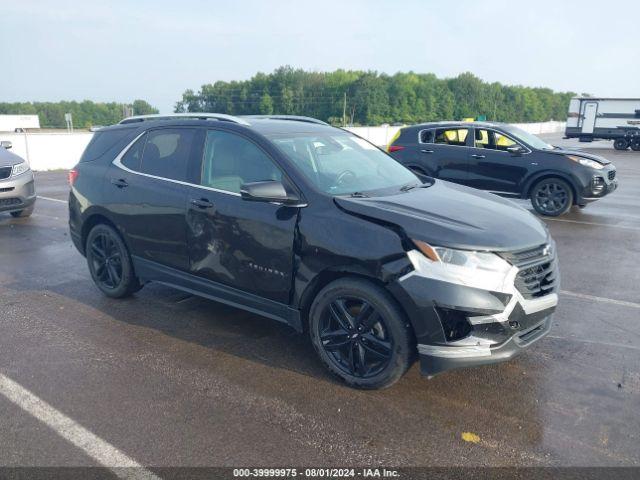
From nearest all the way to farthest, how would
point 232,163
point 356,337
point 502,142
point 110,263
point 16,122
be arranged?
point 356,337 → point 232,163 → point 110,263 → point 502,142 → point 16,122

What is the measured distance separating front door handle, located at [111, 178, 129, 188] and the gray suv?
5356 mm

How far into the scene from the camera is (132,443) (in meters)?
3.12

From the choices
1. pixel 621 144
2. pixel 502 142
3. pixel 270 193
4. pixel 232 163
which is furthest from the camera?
pixel 621 144

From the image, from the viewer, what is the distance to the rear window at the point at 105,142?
5.38 metres

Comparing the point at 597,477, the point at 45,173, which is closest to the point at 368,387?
the point at 597,477

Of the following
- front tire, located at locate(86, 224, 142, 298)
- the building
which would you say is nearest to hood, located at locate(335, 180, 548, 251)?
front tire, located at locate(86, 224, 142, 298)

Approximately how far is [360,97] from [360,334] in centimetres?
9127

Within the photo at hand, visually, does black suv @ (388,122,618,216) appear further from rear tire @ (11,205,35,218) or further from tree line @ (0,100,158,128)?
tree line @ (0,100,158,128)

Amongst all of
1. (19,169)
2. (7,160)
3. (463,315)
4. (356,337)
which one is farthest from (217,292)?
(7,160)

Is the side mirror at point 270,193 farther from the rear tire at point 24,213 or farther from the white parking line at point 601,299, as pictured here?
the rear tire at point 24,213

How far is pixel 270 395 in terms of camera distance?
3664 millimetres

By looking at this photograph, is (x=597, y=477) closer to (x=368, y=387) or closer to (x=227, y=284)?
(x=368, y=387)

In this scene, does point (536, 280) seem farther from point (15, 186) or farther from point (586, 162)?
point (15, 186)

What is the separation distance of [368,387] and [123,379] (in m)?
1.76
